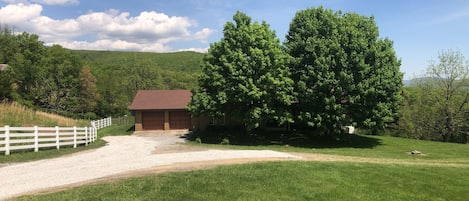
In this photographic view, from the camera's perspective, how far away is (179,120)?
37.5 m

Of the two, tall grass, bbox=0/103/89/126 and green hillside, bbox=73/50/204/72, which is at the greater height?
green hillside, bbox=73/50/204/72

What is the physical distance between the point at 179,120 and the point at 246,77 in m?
12.2

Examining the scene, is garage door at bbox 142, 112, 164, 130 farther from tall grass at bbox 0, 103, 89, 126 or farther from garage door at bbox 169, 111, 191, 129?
tall grass at bbox 0, 103, 89, 126

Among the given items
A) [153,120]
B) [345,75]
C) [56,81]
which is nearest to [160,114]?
[153,120]

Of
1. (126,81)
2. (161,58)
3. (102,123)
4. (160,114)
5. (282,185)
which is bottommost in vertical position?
(102,123)

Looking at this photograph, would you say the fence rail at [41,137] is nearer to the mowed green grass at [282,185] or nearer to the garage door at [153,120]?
the mowed green grass at [282,185]

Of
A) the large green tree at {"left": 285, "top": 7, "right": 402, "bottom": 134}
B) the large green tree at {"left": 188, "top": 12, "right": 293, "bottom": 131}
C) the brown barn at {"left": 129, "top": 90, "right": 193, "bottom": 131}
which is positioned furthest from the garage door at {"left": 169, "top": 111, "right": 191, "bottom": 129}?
the large green tree at {"left": 285, "top": 7, "right": 402, "bottom": 134}

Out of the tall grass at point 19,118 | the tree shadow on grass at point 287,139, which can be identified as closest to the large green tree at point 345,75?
the tree shadow on grass at point 287,139

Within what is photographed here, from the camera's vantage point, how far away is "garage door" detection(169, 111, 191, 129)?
3731 centimetres

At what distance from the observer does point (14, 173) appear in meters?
10.6

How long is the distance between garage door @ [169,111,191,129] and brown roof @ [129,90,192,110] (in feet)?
2.86

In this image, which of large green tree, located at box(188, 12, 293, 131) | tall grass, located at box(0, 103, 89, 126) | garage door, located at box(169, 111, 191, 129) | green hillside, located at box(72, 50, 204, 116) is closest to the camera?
tall grass, located at box(0, 103, 89, 126)

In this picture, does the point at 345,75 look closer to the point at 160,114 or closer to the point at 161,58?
the point at 160,114

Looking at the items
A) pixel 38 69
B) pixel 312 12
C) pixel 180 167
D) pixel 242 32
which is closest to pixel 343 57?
pixel 312 12
